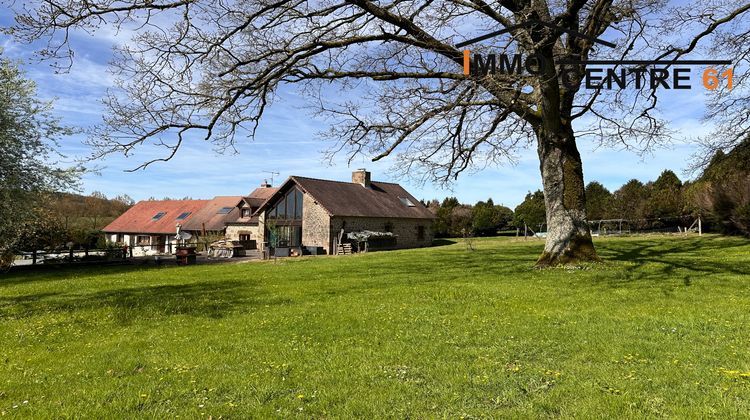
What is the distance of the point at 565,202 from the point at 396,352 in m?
10.3

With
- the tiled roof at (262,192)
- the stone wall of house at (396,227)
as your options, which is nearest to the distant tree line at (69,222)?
the tiled roof at (262,192)

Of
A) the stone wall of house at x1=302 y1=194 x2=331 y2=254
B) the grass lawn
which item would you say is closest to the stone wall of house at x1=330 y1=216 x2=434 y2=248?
the stone wall of house at x1=302 y1=194 x2=331 y2=254

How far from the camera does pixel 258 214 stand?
40250 mm

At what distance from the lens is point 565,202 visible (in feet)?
47.9

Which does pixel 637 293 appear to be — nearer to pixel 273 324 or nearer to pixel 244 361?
pixel 273 324

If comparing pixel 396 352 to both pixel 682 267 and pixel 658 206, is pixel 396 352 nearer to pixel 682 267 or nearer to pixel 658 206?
pixel 682 267

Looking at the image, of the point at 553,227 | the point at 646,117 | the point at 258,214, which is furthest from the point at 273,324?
the point at 258,214

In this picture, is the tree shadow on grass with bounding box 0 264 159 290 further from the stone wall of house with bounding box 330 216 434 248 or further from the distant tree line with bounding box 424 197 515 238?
the distant tree line with bounding box 424 197 515 238

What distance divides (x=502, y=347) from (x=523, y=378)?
124cm

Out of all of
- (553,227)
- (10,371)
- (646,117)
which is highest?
(646,117)

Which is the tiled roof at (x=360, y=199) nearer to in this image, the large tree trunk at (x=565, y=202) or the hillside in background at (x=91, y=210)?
the hillside in background at (x=91, y=210)

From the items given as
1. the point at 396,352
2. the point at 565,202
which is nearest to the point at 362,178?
the point at 565,202

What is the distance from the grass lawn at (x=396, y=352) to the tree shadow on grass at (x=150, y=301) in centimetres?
8

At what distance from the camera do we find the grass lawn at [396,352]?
4.36m
